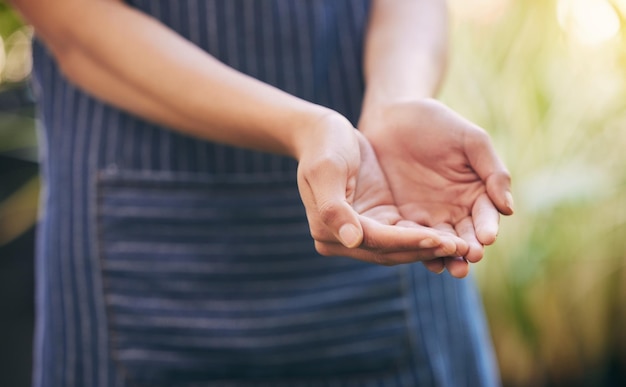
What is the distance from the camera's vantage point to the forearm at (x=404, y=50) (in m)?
0.73

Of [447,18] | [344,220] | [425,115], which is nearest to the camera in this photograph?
[344,220]

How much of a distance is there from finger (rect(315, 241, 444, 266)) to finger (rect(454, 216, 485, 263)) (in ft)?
0.09

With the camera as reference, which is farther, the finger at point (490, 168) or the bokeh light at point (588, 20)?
the bokeh light at point (588, 20)

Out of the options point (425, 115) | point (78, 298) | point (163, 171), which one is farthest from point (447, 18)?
point (78, 298)

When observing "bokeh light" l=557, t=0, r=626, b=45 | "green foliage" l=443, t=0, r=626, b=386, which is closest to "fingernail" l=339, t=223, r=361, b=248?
"green foliage" l=443, t=0, r=626, b=386

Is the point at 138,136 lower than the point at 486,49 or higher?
lower

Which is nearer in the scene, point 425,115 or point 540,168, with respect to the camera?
point 425,115

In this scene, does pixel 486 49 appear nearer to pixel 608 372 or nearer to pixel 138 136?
pixel 608 372

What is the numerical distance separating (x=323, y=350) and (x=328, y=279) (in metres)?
0.07

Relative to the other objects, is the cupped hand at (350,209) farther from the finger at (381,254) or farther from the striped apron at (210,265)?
the striped apron at (210,265)

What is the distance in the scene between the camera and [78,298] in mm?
763

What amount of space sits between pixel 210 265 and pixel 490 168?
317 mm

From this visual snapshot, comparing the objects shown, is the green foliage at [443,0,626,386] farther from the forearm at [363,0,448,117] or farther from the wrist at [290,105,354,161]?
the wrist at [290,105,354,161]

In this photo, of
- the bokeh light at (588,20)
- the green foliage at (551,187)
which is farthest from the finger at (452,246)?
the bokeh light at (588,20)
